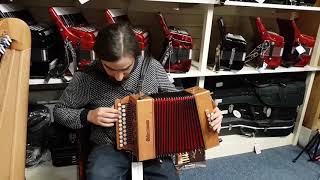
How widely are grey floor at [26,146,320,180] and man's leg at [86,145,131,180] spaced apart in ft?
2.34

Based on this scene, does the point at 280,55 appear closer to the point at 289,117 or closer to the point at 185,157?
the point at 289,117

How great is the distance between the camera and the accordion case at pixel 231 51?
177cm

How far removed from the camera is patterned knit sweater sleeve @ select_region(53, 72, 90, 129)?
1230 millimetres

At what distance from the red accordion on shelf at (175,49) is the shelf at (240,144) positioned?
73cm

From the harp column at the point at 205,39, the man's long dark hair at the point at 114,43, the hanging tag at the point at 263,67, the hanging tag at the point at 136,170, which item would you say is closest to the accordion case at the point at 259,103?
the hanging tag at the point at 263,67

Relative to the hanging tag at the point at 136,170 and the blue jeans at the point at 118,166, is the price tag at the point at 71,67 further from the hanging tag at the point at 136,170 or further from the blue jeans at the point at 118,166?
the hanging tag at the point at 136,170

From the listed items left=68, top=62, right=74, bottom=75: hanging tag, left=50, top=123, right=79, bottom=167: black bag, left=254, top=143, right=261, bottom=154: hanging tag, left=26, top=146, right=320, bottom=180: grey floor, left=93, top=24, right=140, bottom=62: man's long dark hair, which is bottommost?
left=26, top=146, right=320, bottom=180: grey floor

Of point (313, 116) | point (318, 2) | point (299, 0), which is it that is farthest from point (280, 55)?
point (313, 116)

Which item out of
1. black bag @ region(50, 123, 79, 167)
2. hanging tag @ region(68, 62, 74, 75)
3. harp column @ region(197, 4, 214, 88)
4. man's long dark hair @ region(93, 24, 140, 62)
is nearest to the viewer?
man's long dark hair @ region(93, 24, 140, 62)

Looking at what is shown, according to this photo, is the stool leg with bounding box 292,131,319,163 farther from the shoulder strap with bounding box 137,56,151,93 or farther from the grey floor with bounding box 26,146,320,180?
the shoulder strap with bounding box 137,56,151,93

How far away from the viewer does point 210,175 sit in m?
1.90

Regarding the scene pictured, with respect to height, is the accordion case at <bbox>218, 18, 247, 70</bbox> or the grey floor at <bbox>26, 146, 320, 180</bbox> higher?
the accordion case at <bbox>218, 18, 247, 70</bbox>

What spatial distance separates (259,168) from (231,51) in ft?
2.75

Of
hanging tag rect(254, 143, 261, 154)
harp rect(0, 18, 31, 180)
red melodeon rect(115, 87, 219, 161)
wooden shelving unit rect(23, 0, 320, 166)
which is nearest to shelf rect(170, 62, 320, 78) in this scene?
wooden shelving unit rect(23, 0, 320, 166)
